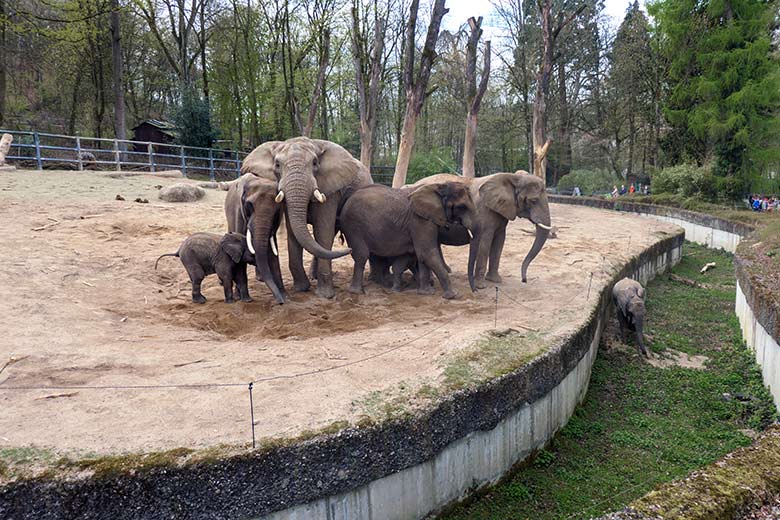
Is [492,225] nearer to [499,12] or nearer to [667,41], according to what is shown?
[667,41]

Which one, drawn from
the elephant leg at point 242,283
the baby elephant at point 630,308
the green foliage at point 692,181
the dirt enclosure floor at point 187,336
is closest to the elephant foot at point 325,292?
the dirt enclosure floor at point 187,336

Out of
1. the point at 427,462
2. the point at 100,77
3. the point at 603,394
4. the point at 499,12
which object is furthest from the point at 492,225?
the point at 499,12

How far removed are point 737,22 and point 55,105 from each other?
35.5m

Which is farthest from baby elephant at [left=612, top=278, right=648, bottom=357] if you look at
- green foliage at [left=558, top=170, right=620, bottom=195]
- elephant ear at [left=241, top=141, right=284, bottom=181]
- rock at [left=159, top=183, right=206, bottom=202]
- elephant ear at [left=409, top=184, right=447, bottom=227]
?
green foliage at [left=558, top=170, right=620, bottom=195]

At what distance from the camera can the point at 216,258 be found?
7.75 m

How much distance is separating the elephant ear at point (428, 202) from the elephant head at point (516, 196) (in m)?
0.99

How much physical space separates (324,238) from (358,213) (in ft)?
2.05

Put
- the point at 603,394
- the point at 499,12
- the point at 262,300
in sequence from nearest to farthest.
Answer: the point at 603,394, the point at 262,300, the point at 499,12

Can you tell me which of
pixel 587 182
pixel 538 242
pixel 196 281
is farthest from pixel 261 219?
pixel 587 182

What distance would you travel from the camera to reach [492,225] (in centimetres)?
893

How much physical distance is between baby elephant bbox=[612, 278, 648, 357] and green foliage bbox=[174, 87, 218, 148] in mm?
22657

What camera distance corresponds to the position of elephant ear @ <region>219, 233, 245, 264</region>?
25.2 feet

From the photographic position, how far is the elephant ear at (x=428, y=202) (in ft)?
26.6

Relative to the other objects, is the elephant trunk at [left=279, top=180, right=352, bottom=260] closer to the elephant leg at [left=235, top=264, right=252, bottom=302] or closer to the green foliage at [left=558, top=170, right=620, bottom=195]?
the elephant leg at [left=235, top=264, right=252, bottom=302]
